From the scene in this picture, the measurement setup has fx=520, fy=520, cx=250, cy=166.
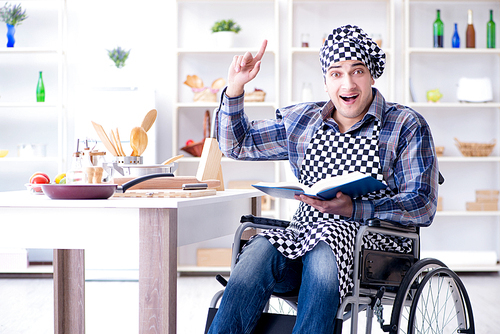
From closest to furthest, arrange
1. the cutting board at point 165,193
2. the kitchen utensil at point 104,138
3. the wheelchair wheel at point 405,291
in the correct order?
1. the wheelchair wheel at point 405,291
2. the cutting board at point 165,193
3. the kitchen utensil at point 104,138

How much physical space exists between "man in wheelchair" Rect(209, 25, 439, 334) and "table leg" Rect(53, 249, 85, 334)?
749mm

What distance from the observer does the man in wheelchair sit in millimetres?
1334

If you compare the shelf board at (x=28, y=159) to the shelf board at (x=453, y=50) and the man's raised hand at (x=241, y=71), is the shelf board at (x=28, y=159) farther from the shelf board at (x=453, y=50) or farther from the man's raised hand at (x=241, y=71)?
the shelf board at (x=453, y=50)

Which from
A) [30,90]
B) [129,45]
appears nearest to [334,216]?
[129,45]

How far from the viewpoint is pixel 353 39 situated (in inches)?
65.5

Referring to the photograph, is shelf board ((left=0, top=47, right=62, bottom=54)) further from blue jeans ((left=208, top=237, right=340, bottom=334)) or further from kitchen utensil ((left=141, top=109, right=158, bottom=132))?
blue jeans ((left=208, top=237, right=340, bottom=334))

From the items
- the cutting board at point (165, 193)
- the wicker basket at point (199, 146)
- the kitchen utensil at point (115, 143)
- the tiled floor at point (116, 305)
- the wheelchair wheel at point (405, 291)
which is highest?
the wicker basket at point (199, 146)

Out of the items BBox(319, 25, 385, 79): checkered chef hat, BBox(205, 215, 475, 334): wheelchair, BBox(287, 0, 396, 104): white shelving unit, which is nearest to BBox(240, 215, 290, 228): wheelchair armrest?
BBox(205, 215, 475, 334): wheelchair

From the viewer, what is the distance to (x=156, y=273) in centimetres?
129

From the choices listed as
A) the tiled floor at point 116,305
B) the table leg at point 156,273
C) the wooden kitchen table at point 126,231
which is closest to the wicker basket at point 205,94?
the tiled floor at point 116,305

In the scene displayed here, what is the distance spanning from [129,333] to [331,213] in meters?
1.51

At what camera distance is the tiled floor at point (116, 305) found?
105 inches

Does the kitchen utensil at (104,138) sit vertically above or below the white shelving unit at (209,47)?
below

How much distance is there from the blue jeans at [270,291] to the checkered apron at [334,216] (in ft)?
0.11
